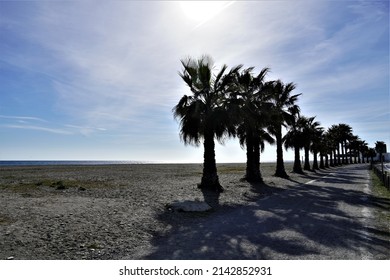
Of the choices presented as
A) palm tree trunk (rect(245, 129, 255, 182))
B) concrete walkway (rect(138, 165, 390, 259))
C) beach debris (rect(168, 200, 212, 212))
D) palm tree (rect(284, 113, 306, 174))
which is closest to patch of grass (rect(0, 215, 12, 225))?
concrete walkway (rect(138, 165, 390, 259))

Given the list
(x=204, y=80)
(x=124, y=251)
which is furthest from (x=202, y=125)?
(x=124, y=251)

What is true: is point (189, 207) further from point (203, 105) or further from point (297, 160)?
point (297, 160)

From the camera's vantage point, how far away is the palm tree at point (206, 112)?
58.5 ft

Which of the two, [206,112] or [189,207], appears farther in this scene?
[206,112]

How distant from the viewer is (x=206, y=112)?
18.0 metres

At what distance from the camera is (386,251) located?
6266 mm

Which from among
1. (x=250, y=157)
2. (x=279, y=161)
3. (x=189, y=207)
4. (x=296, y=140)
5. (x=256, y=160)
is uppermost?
(x=296, y=140)

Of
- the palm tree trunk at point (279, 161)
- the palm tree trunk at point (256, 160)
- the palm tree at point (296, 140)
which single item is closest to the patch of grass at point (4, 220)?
the palm tree trunk at point (256, 160)

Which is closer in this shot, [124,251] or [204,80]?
[124,251]

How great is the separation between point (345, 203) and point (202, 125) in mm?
8059

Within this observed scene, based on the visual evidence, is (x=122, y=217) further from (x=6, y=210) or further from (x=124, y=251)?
(x=6, y=210)

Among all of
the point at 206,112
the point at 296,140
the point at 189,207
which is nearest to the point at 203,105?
the point at 206,112

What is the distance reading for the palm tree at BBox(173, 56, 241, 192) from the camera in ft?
58.5

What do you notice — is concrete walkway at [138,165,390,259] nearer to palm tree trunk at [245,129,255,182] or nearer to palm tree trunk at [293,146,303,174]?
palm tree trunk at [245,129,255,182]
